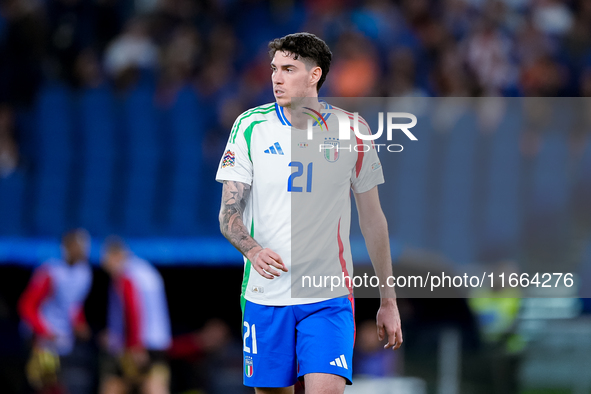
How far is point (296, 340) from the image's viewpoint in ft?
12.0

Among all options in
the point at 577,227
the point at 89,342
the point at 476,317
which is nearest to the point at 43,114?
the point at 89,342

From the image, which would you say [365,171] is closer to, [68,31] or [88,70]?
[88,70]

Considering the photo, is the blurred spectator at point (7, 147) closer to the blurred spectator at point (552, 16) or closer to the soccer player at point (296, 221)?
the soccer player at point (296, 221)

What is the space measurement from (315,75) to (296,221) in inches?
27.6

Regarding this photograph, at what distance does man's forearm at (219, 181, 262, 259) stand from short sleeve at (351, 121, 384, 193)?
0.53m

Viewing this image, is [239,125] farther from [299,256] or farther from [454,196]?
[454,196]

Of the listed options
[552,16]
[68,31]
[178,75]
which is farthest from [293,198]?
[68,31]

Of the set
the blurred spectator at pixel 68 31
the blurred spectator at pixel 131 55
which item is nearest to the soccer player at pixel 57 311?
the blurred spectator at pixel 131 55

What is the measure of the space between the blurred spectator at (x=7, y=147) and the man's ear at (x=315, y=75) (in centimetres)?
620

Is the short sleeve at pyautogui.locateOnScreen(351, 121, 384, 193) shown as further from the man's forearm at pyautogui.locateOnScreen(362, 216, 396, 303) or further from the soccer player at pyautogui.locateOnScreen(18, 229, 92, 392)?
the soccer player at pyautogui.locateOnScreen(18, 229, 92, 392)

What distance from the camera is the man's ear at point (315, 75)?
12.3ft

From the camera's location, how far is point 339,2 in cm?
980

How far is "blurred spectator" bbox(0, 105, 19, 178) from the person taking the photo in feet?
29.8

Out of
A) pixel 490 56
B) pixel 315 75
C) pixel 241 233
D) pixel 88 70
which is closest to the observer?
pixel 241 233
